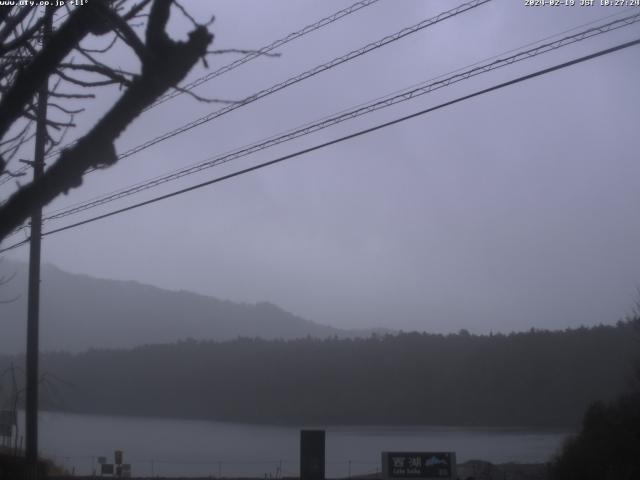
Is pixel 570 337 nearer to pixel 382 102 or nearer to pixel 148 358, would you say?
pixel 148 358

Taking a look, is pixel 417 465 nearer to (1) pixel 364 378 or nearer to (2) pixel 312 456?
(2) pixel 312 456

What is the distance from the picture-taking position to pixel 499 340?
97.8m

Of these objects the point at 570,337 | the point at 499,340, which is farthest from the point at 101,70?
the point at 499,340

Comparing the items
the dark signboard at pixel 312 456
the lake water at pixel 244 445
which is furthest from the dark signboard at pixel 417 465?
the lake water at pixel 244 445

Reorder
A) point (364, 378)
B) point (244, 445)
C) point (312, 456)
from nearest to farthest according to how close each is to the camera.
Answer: point (312, 456)
point (244, 445)
point (364, 378)

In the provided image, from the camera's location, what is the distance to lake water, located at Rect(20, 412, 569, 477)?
1812 inches

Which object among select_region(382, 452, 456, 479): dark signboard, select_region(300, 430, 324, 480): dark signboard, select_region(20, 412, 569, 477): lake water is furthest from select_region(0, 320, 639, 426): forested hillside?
select_region(300, 430, 324, 480): dark signboard

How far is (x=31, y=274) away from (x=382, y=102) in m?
7.00

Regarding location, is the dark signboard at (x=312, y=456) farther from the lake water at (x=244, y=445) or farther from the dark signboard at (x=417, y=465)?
the lake water at (x=244, y=445)

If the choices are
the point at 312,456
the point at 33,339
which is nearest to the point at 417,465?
the point at 312,456

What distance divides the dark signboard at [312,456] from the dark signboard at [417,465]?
3.58m

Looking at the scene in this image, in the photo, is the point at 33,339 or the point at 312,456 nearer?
the point at 33,339

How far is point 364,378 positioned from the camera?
9800 cm

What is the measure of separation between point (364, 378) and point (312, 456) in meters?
78.5
